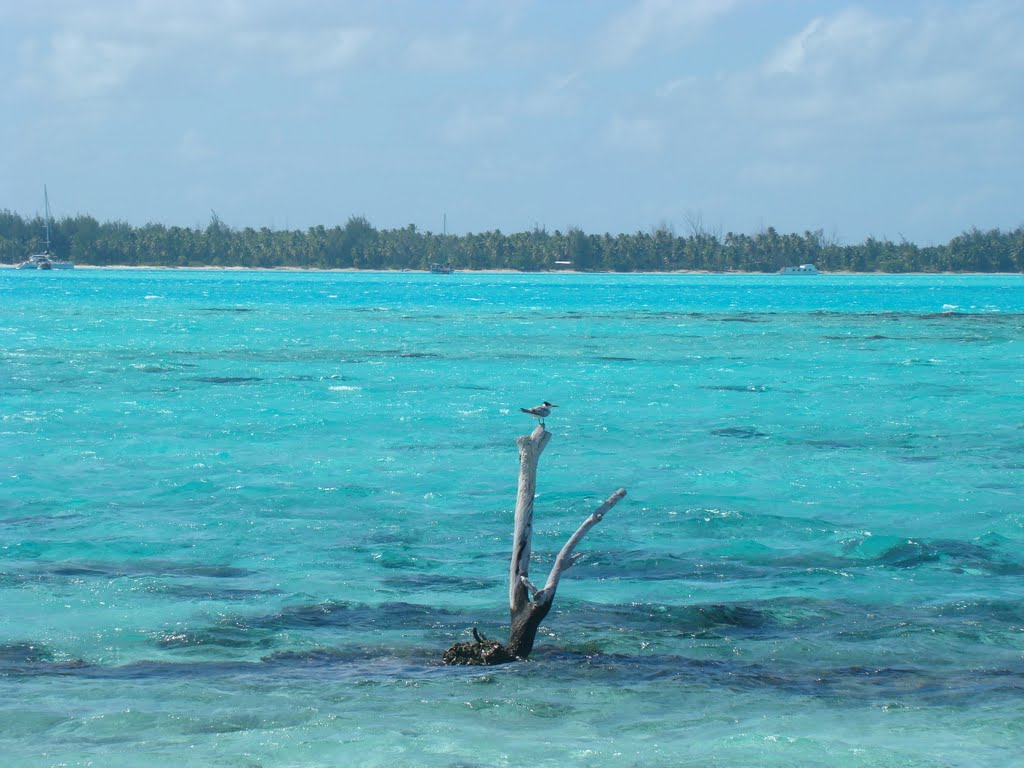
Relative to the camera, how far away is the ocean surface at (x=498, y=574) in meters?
8.95

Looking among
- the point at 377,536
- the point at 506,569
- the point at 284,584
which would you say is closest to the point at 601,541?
the point at 506,569

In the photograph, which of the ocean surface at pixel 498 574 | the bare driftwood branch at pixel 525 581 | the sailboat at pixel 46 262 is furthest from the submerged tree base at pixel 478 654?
the sailboat at pixel 46 262

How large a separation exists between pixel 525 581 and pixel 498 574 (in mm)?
4002

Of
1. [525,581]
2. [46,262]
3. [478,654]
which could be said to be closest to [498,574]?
[478,654]

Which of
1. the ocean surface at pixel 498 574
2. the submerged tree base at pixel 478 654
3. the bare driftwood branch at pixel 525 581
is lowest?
the ocean surface at pixel 498 574

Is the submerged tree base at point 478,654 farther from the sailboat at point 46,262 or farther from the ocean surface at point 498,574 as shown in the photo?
the sailboat at point 46,262

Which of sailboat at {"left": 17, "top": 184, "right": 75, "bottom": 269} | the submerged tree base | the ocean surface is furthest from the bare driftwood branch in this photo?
sailboat at {"left": 17, "top": 184, "right": 75, "bottom": 269}

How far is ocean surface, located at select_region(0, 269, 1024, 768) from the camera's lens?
29.3 feet

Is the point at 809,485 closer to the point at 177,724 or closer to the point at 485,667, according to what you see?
the point at 485,667

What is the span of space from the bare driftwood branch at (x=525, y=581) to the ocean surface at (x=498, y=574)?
0.20 meters

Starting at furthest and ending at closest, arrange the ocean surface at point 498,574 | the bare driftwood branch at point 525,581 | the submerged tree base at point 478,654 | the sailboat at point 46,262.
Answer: the sailboat at point 46,262
the submerged tree base at point 478,654
the bare driftwood branch at point 525,581
the ocean surface at point 498,574

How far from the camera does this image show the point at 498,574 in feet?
44.0

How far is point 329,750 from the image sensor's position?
28.3 ft

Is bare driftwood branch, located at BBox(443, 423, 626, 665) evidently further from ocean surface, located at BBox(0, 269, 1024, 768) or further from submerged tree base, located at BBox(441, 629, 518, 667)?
ocean surface, located at BBox(0, 269, 1024, 768)
